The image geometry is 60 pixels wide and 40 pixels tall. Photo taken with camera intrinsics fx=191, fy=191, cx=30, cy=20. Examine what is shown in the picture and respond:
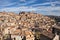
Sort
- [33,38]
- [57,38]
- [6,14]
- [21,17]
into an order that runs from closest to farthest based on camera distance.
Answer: [57,38] → [33,38] → [21,17] → [6,14]

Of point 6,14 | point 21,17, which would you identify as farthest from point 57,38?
point 6,14

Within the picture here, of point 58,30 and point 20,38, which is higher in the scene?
point 58,30

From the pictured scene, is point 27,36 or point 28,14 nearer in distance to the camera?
point 27,36

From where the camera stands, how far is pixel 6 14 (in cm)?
3091

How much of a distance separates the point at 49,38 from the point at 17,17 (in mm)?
22054

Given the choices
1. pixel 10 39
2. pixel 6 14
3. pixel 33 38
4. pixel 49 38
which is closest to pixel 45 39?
pixel 49 38

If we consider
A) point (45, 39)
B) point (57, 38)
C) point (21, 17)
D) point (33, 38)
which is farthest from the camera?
point (21, 17)

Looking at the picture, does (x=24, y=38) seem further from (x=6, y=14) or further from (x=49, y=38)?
(x=6, y=14)

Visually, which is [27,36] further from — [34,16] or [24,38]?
[34,16]

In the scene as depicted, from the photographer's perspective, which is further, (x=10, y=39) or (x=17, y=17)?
(x=17, y=17)

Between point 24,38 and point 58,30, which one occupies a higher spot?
point 58,30

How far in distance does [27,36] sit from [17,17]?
18.8 m

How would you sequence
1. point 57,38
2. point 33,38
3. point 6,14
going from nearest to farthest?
point 57,38
point 33,38
point 6,14

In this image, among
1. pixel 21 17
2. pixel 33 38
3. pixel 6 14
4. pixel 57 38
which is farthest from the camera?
pixel 6 14
